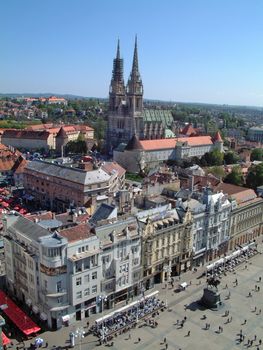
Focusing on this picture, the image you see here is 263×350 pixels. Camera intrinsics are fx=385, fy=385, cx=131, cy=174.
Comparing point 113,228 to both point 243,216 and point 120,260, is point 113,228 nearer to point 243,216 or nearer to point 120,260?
point 120,260

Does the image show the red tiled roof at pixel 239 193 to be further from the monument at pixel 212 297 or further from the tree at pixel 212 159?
the tree at pixel 212 159

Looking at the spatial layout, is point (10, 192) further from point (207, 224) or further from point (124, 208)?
point (207, 224)

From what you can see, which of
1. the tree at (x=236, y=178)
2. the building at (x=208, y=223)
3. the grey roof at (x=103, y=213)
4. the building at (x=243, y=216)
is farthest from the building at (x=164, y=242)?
the tree at (x=236, y=178)

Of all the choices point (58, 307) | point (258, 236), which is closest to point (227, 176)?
point (258, 236)

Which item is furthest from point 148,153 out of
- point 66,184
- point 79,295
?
point 79,295

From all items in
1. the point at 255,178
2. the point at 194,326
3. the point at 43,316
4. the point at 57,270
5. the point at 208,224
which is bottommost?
the point at 194,326

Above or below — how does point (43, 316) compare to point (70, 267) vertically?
below

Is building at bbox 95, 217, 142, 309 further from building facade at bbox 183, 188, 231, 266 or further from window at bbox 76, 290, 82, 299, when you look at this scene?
building facade at bbox 183, 188, 231, 266
